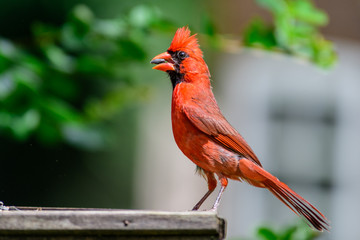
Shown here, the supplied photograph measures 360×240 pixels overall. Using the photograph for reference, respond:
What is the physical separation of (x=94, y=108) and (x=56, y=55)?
0.52 meters

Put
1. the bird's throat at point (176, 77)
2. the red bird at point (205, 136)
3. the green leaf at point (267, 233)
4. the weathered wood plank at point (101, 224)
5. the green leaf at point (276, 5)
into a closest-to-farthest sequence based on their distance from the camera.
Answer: the weathered wood plank at point (101, 224) → the red bird at point (205, 136) → the green leaf at point (267, 233) → the bird's throat at point (176, 77) → the green leaf at point (276, 5)

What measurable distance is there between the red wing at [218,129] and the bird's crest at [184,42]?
10.9 inches

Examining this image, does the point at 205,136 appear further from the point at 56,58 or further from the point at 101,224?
the point at 56,58

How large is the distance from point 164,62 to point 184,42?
0.43 ft

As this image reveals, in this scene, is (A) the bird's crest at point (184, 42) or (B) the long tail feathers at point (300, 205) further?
(A) the bird's crest at point (184, 42)

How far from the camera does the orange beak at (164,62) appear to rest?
8.89 ft

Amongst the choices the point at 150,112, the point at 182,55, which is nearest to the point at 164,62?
the point at 182,55

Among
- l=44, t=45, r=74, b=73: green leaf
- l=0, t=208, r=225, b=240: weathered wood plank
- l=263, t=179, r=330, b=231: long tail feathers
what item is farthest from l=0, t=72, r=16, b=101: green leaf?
l=0, t=208, r=225, b=240: weathered wood plank

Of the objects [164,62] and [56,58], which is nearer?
[164,62]

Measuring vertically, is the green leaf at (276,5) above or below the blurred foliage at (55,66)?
above

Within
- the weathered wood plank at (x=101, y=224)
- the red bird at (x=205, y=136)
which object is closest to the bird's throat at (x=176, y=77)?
the red bird at (x=205, y=136)

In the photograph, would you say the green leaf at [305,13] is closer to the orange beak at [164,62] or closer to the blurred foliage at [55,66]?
the blurred foliage at [55,66]

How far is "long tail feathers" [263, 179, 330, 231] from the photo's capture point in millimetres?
2367

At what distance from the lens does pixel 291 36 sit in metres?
3.19
